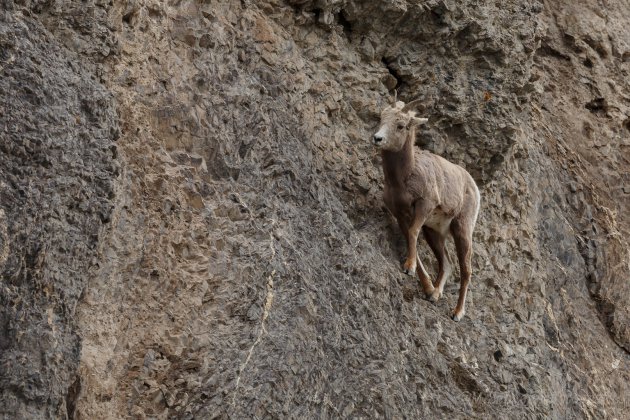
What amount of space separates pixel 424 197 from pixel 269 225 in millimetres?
2020

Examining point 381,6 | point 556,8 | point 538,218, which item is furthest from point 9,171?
point 556,8

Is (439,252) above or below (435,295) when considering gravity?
above

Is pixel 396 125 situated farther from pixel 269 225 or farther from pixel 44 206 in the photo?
pixel 44 206

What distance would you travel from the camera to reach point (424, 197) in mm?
10625

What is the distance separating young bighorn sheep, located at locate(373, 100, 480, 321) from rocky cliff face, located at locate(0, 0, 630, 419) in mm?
264

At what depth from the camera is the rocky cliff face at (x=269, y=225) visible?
755 cm

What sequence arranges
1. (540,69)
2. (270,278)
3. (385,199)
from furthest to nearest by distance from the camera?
(540,69) → (385,199) → (270,278)

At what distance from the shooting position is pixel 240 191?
9328mm

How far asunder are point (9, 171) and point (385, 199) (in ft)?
15.1

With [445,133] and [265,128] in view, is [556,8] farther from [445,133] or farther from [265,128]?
[265,128]

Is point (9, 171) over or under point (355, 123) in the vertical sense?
over

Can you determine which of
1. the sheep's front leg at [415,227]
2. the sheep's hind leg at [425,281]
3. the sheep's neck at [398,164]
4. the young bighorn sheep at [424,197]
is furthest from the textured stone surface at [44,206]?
the sheep's hind leg at [425,281]

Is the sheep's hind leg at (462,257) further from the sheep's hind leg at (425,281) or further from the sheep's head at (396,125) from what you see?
the sheep's head at (396,125)

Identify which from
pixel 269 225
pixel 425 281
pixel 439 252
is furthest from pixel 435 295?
pixel 269 225
